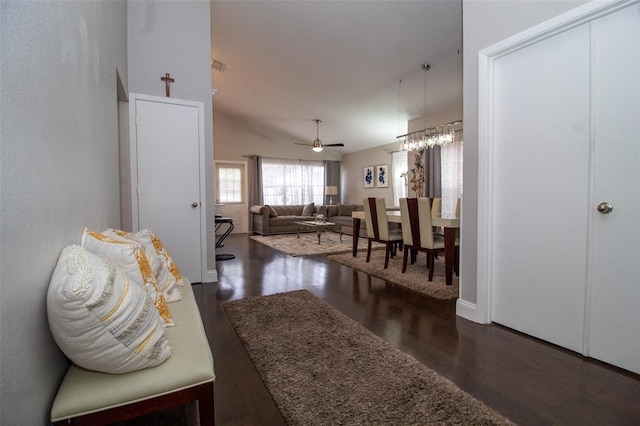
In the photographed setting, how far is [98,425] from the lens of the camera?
88cm

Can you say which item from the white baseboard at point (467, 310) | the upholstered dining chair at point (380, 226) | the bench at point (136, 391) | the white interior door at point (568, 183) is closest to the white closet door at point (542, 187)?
the white interior door at point (568, 183)

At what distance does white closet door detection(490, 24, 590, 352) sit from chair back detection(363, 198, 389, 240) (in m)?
1.81

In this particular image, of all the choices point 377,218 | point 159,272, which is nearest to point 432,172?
point 377,218

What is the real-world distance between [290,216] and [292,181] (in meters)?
1.45

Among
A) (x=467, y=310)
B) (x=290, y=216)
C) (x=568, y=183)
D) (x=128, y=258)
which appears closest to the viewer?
(x=128, y=258)

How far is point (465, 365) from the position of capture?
174 cm

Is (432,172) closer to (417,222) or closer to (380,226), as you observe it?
(380,226)

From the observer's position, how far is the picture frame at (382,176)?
308 inches

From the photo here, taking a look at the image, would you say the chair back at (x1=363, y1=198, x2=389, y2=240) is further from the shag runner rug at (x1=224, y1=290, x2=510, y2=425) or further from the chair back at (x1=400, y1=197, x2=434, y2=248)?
the shag runner rug at (x1=224, y1=290, x2=510, y2=425)

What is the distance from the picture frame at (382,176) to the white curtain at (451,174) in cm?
184

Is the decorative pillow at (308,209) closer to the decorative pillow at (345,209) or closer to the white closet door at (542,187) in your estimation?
the decorative pillow at (345,209)

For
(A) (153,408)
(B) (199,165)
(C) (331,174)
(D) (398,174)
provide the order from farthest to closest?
(C) (331,174)
(D) (398,174)
(B) (199,165)
(A) (153,408)

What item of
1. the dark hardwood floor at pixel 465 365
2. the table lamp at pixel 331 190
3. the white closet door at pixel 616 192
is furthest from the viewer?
the table lamp at pixel 331 190

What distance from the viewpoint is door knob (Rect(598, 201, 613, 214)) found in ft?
5.58
